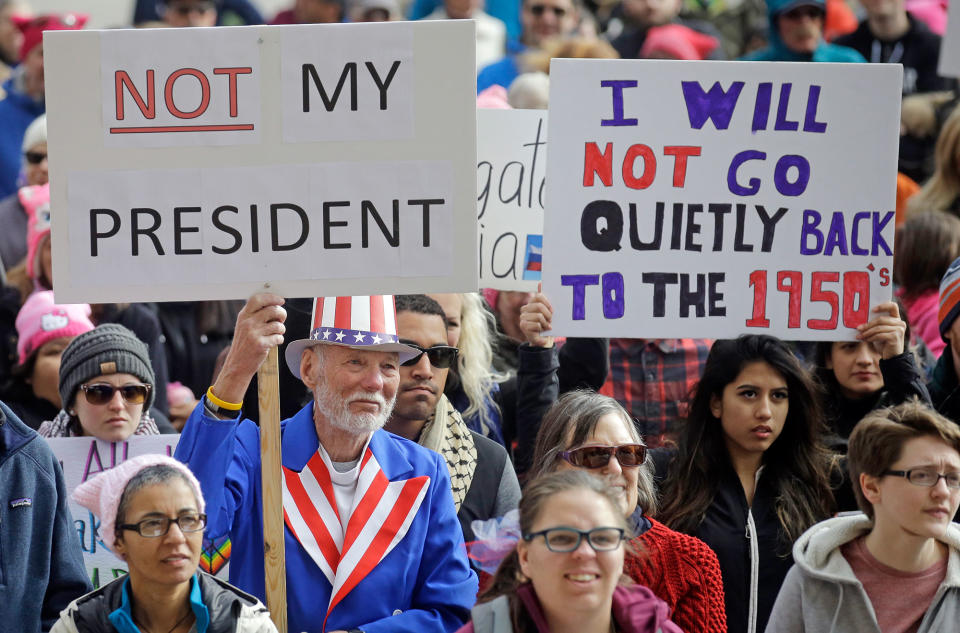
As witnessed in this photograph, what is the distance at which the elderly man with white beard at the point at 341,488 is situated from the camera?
442cm

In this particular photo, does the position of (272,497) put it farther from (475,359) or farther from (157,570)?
(475,359)

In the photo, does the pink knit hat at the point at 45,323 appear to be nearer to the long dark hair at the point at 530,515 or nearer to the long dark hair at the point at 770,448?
the long dark hair at the point at 770,448

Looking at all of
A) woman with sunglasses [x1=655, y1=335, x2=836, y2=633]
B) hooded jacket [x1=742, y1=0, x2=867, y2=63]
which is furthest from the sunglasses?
woman with sunglasses [x1=655, y1=335, x2=836, y2=633]

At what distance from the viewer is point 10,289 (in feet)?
24.0

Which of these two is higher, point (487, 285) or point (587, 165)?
point (587, 165)

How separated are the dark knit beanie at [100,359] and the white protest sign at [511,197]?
147 centimetres

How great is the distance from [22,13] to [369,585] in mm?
9042

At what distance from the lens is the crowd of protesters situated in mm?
4074

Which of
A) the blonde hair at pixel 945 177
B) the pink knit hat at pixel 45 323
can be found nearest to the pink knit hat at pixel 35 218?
the pink knit hat at pixel 45 323

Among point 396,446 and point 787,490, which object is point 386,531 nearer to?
point 396,446

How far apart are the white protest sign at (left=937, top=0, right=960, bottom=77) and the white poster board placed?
101 inches

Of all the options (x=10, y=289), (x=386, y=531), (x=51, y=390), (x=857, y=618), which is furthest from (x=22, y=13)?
(x=857, y=618)

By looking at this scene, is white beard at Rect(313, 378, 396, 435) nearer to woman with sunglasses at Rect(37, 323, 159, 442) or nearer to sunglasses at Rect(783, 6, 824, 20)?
woman with sunglasses at Rect(37, 323, 159, 442)

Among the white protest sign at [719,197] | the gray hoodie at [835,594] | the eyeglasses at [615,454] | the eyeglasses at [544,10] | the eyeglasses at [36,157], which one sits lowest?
the gray hoodie at [835,594]
